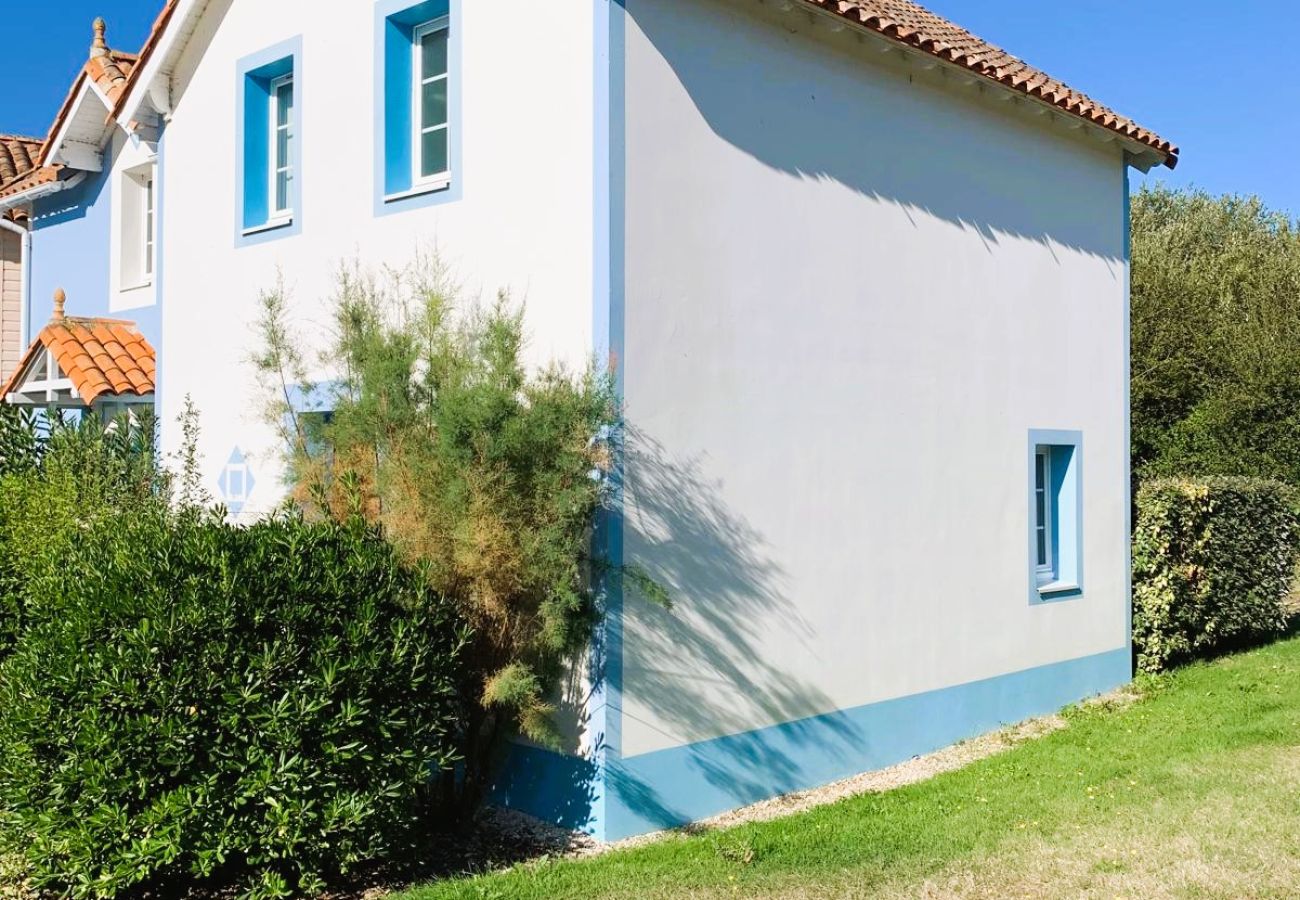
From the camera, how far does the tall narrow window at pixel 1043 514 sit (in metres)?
12.3

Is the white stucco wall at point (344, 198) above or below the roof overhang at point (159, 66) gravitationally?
below

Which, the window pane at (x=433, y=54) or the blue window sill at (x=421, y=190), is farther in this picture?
the window pane at (x=433, y=54)

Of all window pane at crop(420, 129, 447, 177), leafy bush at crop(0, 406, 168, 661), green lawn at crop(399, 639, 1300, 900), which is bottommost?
green lawn at crop(399, 639, 1300, 900)

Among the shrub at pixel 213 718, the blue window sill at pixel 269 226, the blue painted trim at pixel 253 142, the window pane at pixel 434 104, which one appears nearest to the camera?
the shrub at pixel 213 718

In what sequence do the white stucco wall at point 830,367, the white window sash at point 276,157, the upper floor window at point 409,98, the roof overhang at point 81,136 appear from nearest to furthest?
the white stucco wall at point 830,367, the upper floor window at point 409,98, the white window sash at point 276,157, the roof overhang at point 81,136

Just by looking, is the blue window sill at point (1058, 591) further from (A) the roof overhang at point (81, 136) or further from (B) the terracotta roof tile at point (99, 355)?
A: (A) the roof overhang at point (81, 136)

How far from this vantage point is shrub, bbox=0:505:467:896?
19.4ft

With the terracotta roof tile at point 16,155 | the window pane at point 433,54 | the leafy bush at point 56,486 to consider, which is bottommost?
the leafy bush at point 56,486

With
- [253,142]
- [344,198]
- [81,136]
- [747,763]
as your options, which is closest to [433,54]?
[344,198]

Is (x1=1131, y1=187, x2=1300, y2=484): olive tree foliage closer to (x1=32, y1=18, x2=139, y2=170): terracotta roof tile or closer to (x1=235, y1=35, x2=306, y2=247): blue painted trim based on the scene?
(x1=235, y1=35, x2=306, y2=247): blue painted trim

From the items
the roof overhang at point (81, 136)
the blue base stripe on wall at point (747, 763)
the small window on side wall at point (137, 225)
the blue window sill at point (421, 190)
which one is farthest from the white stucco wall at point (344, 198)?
the blue base stripe on wall at point (747, 763)

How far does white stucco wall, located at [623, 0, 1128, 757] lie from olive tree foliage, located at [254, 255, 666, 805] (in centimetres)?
55

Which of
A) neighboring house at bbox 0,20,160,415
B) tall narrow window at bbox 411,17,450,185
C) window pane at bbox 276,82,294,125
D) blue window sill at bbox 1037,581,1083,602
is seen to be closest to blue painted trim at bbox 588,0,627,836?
tall narrow window at bbox 411,17,450,185

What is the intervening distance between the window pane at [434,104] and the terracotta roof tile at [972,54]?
2.78m
